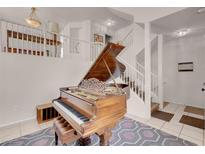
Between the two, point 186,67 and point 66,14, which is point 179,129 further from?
point 66,14

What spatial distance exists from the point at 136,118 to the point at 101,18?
4.00 m

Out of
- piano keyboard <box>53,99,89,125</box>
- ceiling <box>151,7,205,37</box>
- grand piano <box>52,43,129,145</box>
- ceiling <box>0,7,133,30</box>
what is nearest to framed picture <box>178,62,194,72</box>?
ceiling <box>151,7,205,37</box>

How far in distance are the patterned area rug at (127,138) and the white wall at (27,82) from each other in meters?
0.82

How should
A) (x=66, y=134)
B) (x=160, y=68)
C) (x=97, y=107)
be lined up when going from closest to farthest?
1. (x=97, y=107)
2. (x=66, y=134)
3. (x=160, y=68)

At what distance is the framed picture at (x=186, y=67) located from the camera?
4.78 m

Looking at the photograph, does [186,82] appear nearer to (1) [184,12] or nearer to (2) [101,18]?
(1) [184,12]

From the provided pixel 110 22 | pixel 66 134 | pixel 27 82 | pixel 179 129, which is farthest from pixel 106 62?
pixel 110 22

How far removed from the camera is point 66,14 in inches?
184

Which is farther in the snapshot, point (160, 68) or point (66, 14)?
point (66, 14)

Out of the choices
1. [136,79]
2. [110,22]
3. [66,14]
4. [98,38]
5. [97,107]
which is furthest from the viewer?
[98,38]

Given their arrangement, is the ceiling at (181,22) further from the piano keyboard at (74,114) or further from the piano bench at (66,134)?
the piano bench at (66,134)

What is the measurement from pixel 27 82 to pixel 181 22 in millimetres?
4542

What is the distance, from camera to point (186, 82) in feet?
16.2
